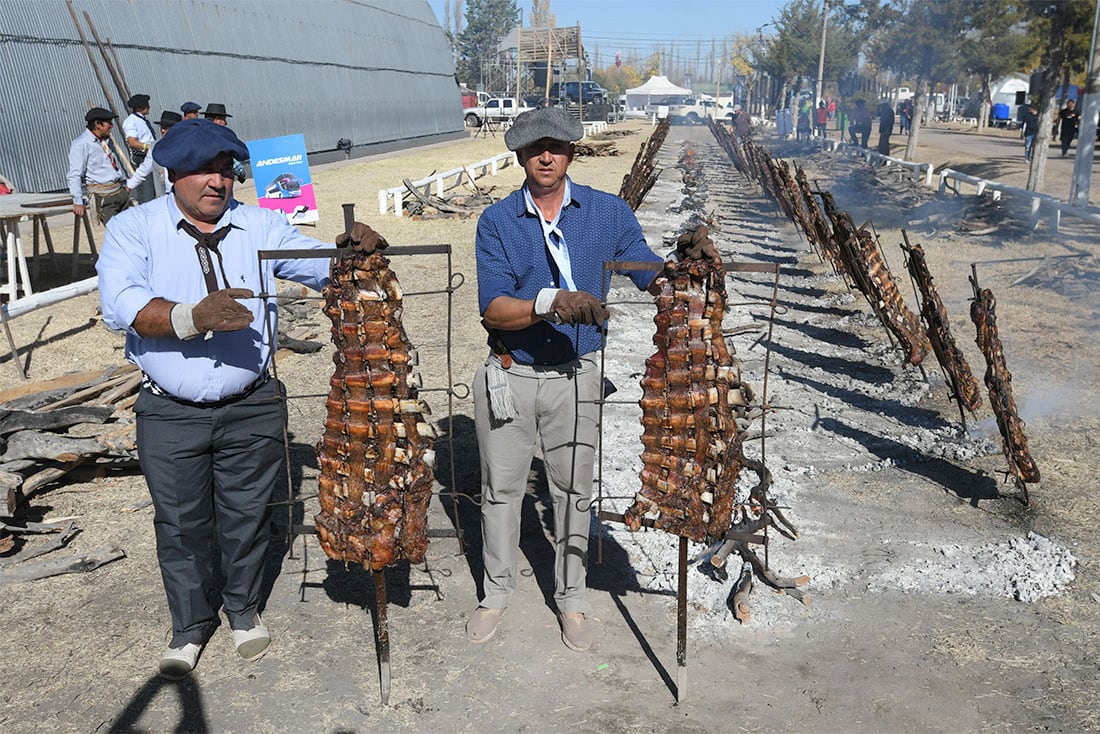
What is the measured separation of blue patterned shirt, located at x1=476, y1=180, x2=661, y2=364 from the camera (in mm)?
3635

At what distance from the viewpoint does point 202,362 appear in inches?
138

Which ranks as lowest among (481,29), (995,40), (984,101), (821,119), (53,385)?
(53,385)

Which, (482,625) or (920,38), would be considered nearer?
(482,625)

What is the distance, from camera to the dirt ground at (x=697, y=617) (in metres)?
3.49

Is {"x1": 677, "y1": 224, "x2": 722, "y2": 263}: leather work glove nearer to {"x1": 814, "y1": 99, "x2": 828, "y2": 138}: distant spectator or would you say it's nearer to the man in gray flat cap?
the man in gray flat cap

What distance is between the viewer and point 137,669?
3760mm

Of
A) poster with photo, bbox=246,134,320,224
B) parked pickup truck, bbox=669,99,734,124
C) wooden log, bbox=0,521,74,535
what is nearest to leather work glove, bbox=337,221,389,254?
wooden log, bbox=0,521,74,535

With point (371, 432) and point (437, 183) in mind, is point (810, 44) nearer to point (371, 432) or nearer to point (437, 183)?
point (437, 183)

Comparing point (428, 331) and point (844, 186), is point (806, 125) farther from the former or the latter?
point (428, 331)

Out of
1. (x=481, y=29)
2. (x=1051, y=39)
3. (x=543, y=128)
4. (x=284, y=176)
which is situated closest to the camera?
(x=543, y=128)

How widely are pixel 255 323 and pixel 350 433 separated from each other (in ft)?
2.44

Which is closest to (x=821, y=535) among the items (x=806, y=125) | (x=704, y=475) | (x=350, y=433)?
(x=704, y=475)

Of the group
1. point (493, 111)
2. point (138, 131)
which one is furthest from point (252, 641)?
point (493, 111)

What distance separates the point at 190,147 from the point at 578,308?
166 centimetres
